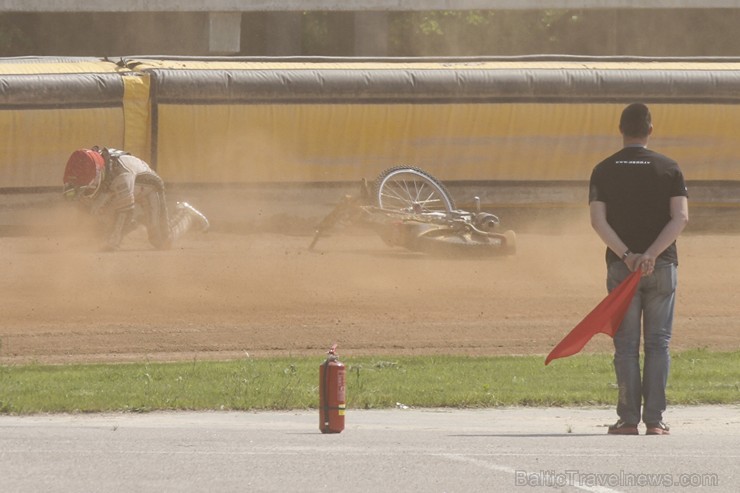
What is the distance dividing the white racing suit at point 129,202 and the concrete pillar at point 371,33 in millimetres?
16327

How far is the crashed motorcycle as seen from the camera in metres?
21.8

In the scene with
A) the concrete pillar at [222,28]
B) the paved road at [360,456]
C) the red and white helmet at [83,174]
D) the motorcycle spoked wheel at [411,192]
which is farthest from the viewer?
the concrete pillar at [222,28]

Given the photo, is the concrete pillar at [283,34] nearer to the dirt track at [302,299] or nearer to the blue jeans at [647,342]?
the dirt track at [302,299]

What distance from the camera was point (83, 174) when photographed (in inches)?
819

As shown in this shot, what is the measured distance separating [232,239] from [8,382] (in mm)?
10878

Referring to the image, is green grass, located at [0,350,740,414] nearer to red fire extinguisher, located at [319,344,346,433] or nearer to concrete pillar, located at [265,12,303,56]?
red fire extinguisher, located at [319,344,346,433]

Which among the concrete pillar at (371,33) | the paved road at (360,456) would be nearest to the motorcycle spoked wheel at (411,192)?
the paved road at (360,456)

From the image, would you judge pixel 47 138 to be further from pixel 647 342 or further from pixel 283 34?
pixel 283 34

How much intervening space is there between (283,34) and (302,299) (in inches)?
822

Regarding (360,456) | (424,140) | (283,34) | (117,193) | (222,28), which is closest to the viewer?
(360,456)

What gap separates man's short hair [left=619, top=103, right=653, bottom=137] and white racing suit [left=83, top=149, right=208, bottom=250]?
494 inches

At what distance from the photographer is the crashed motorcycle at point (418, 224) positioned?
21828mm

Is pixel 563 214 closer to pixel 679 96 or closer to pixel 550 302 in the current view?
pixel 679 96

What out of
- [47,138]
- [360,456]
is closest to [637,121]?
[360,456]
